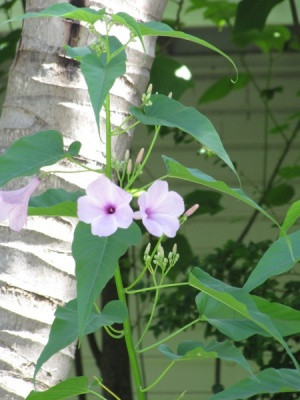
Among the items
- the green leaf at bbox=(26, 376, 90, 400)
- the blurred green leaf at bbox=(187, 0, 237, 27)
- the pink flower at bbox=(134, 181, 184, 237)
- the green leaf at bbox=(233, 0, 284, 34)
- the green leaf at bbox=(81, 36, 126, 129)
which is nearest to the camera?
the green leaf at bbox=(81, 36, 126, 129)

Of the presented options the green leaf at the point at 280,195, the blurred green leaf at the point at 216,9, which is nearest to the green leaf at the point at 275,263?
the blurred green leaf at the point at 216,9

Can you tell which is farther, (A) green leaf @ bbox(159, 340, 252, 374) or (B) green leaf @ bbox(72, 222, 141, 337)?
(A) green leaf @ bbox(159, 340, 252, 374)

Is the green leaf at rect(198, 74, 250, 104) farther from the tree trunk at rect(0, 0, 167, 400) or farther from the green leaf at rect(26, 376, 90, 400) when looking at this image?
the green leaf at rect(26, 376, 90, 400)

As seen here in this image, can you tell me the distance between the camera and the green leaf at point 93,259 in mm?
1156

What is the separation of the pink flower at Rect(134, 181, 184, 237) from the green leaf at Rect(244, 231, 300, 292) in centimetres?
18

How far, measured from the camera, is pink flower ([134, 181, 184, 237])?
130 centimetres

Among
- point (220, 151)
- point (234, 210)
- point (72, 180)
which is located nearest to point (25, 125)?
point (72, 180)

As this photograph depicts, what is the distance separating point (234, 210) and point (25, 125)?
375 centimetres

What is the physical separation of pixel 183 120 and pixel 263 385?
0.44m

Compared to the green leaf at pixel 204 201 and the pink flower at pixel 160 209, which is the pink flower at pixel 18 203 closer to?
the pink flower at pixel 160 209

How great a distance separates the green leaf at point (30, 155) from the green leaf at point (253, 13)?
6.61ft

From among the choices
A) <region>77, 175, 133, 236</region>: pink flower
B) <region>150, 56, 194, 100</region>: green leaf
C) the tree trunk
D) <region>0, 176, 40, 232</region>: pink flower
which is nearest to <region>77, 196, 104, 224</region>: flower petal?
<region>77, 175, 133, 236</region>: pink flower

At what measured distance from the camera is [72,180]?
1.75m

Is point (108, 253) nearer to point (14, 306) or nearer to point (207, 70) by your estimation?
point (14, 306)
